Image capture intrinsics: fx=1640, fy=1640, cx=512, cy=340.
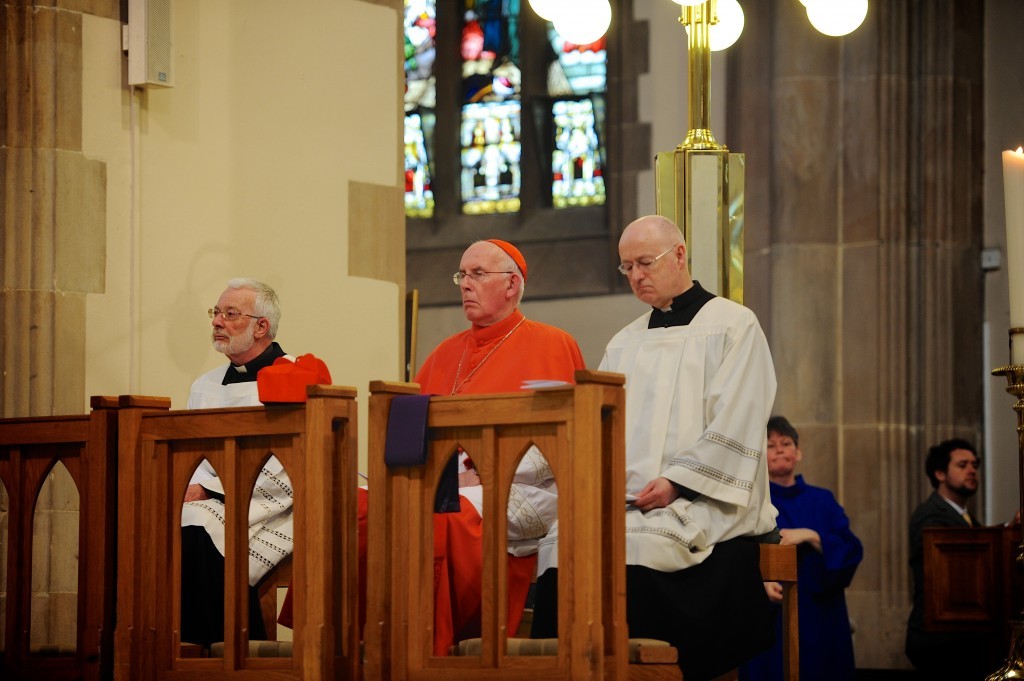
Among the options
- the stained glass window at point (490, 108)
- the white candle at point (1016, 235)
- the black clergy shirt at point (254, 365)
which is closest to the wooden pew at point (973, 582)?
the white candle at point (1016, 235)

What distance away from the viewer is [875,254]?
1092cm

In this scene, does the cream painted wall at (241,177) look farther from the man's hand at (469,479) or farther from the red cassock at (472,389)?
the man's hand at (469,479)

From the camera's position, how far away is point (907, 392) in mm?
10805

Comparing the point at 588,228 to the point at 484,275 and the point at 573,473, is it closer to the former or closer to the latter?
the point at 484,275

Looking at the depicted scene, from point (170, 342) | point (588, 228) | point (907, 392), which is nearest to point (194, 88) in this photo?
point (170, 342)

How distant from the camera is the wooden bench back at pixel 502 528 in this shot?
4297mm

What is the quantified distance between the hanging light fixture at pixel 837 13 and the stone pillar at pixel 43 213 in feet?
10.4

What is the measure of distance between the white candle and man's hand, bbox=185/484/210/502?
9.08 feet

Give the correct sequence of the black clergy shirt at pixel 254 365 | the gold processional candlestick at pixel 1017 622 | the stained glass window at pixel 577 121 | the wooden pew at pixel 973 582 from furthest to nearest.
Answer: the stained glass window at pixel 577 121 → the wooden pew at pixel 973 582 → the black clergy shirt at pixel 254 365 → the gold processional candlestick at pixel 1017 622

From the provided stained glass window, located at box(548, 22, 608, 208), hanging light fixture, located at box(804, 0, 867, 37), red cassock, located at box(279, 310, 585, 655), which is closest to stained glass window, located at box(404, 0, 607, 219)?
stained glass window, located at box(548, 22, 608, 208)

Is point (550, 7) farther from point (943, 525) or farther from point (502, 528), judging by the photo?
point (943, 525)

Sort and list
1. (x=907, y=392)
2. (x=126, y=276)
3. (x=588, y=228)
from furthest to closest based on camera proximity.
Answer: (x=588, y=228) → (x=907, y=392) → (x=126, y=276)

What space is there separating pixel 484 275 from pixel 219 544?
1435 mm

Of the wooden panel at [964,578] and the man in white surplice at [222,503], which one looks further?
the wooden panel at [964,578]
